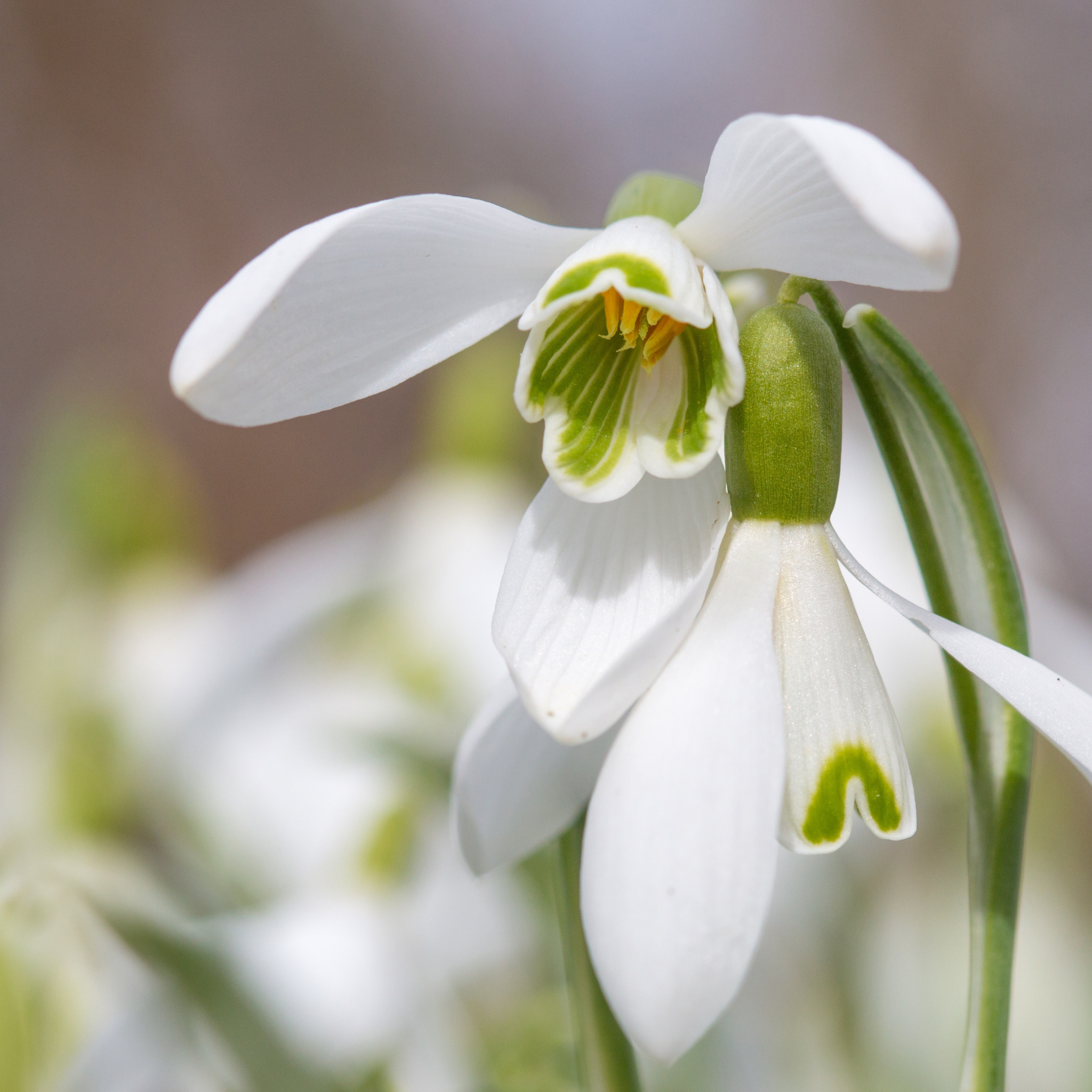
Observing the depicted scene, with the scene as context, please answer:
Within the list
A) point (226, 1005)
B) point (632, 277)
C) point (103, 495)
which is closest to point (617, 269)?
point (632, 277)

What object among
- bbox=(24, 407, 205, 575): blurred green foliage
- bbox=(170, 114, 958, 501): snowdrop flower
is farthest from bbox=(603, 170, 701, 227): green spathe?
bbox=(24, 407, 205, 575): blurred green foliage

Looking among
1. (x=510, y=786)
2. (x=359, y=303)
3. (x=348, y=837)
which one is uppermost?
(x=359, y=303)

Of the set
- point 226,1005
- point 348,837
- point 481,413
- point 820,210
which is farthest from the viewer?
point 481,413

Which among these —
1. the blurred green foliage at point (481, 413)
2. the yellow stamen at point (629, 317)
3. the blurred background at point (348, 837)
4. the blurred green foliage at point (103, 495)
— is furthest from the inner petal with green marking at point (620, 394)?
the blurred green foliage at point (103, 495)

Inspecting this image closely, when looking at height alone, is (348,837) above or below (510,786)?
below

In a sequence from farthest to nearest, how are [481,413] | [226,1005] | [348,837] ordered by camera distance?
[481,413] < [348,837] < [226,1005]

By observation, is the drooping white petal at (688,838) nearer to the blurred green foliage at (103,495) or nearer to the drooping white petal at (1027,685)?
the drooping white petal at (1027,685)

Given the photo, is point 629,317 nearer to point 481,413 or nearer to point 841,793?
point 841,793
